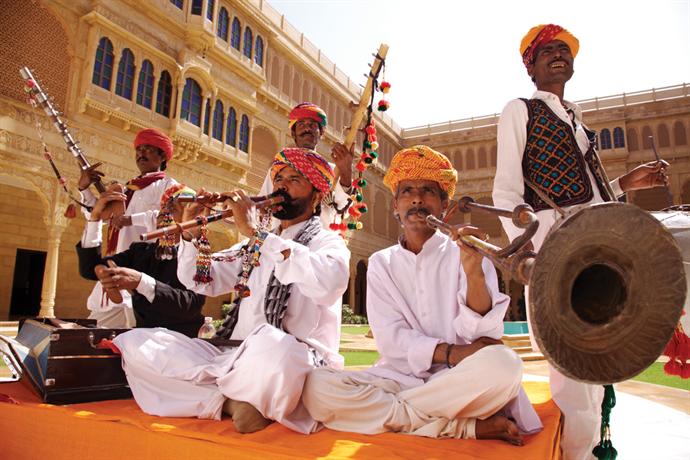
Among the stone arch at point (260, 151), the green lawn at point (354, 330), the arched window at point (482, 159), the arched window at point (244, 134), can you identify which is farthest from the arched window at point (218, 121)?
the arched window at point (482, 159)

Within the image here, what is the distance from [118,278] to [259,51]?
46.1 feet

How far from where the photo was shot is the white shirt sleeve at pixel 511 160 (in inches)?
82.7

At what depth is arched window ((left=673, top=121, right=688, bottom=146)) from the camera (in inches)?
808

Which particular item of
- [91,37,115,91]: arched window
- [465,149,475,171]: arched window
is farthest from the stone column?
[465,149,475,171]: arched window

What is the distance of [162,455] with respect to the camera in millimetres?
1470

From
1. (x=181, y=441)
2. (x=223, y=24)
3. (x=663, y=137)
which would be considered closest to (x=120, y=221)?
(x=181, y=441)

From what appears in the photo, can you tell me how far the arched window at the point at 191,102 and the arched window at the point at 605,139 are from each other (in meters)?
18.5

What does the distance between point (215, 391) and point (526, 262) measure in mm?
1281

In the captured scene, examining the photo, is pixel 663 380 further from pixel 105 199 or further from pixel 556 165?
pixel 105 199

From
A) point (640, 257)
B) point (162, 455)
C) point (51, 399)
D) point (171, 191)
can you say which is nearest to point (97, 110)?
point (171, 191)

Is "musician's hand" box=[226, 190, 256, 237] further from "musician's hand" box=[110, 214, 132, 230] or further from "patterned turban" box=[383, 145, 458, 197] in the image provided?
"musician's hand" box=[110, 214, 132, 230]

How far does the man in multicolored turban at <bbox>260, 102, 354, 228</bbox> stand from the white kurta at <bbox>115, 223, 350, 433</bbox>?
774 millimetres

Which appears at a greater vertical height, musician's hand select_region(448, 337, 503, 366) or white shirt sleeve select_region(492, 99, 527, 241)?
white shirt sleeve select_region(492, 99, 527, 241)

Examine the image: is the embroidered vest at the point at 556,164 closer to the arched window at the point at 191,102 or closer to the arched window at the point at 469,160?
the arched window at the point at 191,102
